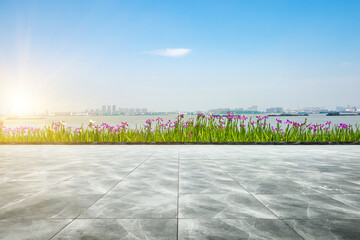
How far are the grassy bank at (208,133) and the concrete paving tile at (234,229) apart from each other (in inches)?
416

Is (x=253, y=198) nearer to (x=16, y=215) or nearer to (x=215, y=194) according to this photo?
(x=215, y=194)

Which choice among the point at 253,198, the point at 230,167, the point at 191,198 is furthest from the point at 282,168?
the point at 191,198

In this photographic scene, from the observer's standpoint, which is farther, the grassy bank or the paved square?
the grassy bank

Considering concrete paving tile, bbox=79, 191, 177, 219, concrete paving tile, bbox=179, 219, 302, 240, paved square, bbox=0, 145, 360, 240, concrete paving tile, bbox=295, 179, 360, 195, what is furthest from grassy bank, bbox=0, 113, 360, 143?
concrete paving tile, bbox=179, 219, 302, 240

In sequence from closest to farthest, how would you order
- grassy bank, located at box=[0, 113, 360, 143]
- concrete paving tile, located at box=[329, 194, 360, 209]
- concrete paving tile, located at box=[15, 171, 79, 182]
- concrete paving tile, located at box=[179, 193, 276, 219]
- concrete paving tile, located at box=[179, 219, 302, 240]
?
1. concrete paving tile, located at box=[179, 219, 302, 240]
2. concrete paving tile, located at box=[179, 193, 276, 219]
3. concrete paving tile, located at box=[329, 194, 360, 209]
4. concrete paving tile, located at box=[15, 171, 79, 182]
5. grassy bank, located at box=[0, 113, 360, 143]

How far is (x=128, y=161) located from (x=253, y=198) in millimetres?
4744

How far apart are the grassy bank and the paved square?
6.76 meters

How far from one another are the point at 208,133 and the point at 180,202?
33.1ft

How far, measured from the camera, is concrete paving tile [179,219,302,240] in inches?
119

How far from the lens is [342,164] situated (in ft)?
25.0

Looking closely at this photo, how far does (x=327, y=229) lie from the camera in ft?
10.5

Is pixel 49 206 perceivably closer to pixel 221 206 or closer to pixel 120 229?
pixel 120 229

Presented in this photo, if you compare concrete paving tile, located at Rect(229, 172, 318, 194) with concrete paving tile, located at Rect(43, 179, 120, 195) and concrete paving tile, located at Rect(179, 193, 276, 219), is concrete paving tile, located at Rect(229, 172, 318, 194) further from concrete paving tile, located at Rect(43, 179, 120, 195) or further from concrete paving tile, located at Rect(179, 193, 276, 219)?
concrete paving tile, located at Rect(43, 179, 120, 195)

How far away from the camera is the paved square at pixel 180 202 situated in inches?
125
